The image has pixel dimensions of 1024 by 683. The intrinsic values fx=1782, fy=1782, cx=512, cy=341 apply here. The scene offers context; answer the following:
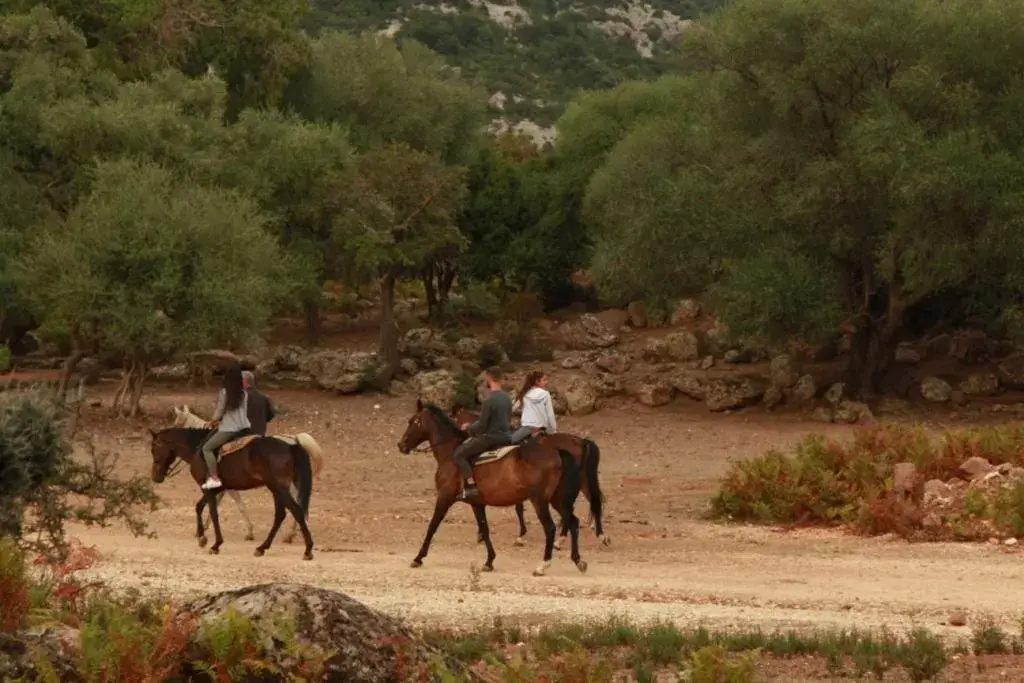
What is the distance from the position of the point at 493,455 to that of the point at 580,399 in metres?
21.2

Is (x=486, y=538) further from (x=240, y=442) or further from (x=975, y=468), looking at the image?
(x=975, y=468)

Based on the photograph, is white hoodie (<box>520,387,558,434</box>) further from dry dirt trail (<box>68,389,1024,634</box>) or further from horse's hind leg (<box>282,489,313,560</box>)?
horse's hind leg (<box>282,489,313,560</box>)

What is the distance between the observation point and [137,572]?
17812 millimetres

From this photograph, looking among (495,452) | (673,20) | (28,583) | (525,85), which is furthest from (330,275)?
(673,20)

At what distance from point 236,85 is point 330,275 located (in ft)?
23.6

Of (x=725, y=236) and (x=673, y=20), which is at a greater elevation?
(x=673, y=20)

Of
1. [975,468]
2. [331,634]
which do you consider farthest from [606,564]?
[331,634]

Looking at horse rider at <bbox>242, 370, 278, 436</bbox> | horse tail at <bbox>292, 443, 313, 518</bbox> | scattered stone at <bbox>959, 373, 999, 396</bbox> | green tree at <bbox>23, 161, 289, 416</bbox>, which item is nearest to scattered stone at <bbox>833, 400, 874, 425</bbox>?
scattered stone at <bbox>959, 373, 999, 396</bbox>

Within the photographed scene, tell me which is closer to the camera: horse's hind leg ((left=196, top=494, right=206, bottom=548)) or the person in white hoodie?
the person in white hoodie

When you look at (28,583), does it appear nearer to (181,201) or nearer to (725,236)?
(181,201)

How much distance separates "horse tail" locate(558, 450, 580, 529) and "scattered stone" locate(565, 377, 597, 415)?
21.0 m

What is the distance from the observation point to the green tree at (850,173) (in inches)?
1510

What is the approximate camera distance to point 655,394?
4228 cm

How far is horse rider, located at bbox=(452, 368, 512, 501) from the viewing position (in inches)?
768
